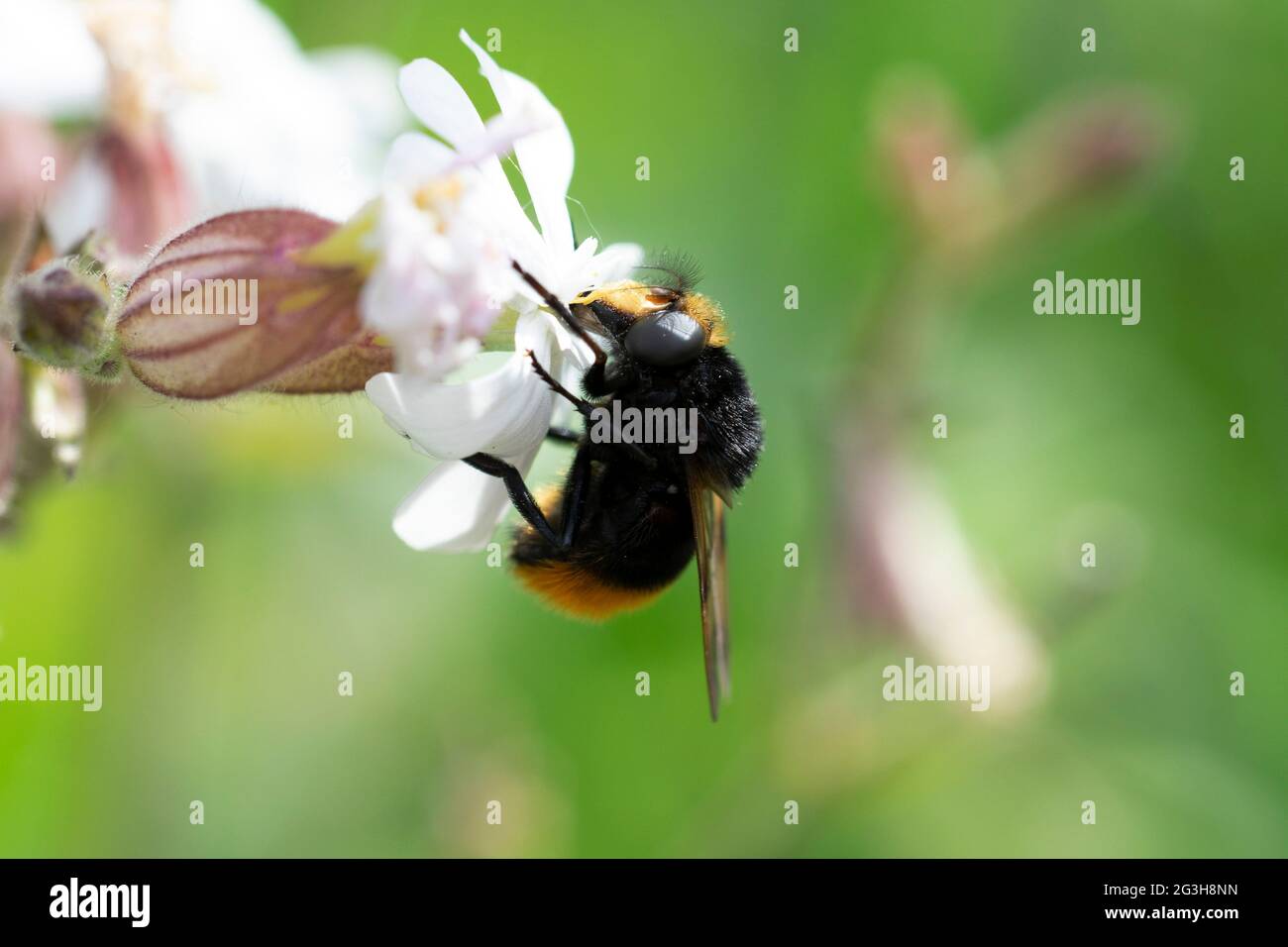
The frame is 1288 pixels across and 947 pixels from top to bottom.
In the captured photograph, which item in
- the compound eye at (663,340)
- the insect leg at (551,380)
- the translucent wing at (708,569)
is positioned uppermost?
the compound eye at (663,340)

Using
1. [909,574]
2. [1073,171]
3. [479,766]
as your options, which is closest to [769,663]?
[909,574]

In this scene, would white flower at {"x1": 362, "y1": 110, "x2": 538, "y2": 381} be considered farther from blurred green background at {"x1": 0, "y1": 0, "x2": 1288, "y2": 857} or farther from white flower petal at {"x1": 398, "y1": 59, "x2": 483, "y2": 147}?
blurred green background at {"x1": 0, "y1": 0, "x2": 1288, "y2": 857}

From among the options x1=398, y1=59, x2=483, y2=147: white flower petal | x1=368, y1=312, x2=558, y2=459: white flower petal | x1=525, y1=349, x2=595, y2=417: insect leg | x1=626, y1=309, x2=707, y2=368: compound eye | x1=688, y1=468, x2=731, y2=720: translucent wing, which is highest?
x1=398, y1=59, x2=483, y2=147: white flower petal

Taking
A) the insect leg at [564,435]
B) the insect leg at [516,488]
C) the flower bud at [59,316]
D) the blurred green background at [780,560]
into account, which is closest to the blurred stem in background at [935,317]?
the blurred green background at [780,560]

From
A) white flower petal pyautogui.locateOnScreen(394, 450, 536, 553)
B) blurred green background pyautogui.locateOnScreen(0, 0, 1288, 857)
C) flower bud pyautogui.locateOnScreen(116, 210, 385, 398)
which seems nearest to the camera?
flower bud pyautogui.locateOnScreen(116, 210, 385, 398)

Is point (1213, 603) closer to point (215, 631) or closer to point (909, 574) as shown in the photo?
point (909, 574)

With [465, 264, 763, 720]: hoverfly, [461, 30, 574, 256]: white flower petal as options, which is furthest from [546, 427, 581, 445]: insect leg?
[461, 30, 574, 256]: white flower petal

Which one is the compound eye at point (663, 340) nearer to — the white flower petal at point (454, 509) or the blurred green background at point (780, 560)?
the white flower petal at point (454, 509)
